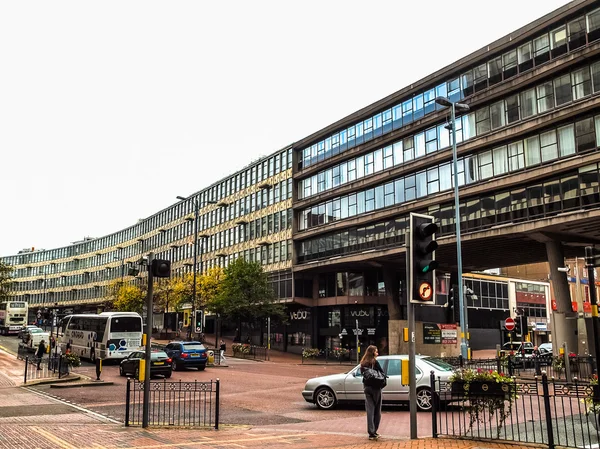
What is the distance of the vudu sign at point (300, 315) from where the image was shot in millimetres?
59781

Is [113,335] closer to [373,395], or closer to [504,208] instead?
[504,208]

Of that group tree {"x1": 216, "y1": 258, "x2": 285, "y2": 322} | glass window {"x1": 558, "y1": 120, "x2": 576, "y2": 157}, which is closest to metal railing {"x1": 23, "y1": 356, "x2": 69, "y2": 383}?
tree {"x1": 216, "y1": 258, "x2": 285, "y2": 322}

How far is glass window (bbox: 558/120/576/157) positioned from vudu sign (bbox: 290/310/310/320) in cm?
3221

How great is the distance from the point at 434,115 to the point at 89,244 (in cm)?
10409

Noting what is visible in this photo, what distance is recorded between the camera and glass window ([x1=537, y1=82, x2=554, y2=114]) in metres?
35.0

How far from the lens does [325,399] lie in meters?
16.6

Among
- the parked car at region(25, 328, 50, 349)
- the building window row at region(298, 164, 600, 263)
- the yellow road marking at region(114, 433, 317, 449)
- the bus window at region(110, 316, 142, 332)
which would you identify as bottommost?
the yellow road marking at region(114, 433, 317, 449)

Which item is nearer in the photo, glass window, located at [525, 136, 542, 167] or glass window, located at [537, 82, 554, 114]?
glass window, located at [537, 82, 554, 114]

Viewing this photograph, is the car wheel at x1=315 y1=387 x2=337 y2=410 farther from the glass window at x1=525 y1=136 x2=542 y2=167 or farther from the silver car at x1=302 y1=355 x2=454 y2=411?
the glass window at x1=525 y1=136 x2=542 y2=167

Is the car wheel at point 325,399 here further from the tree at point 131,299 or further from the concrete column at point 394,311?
the tree at point 131,299

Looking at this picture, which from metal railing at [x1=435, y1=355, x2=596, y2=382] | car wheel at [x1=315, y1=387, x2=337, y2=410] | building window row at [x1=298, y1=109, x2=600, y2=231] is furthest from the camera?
building window row at [x1=298, y1=109, x2=600, y2=231]

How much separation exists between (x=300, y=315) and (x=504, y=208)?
2865 centimetres

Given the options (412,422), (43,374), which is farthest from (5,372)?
(412,422)

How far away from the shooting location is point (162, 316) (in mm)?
95062
